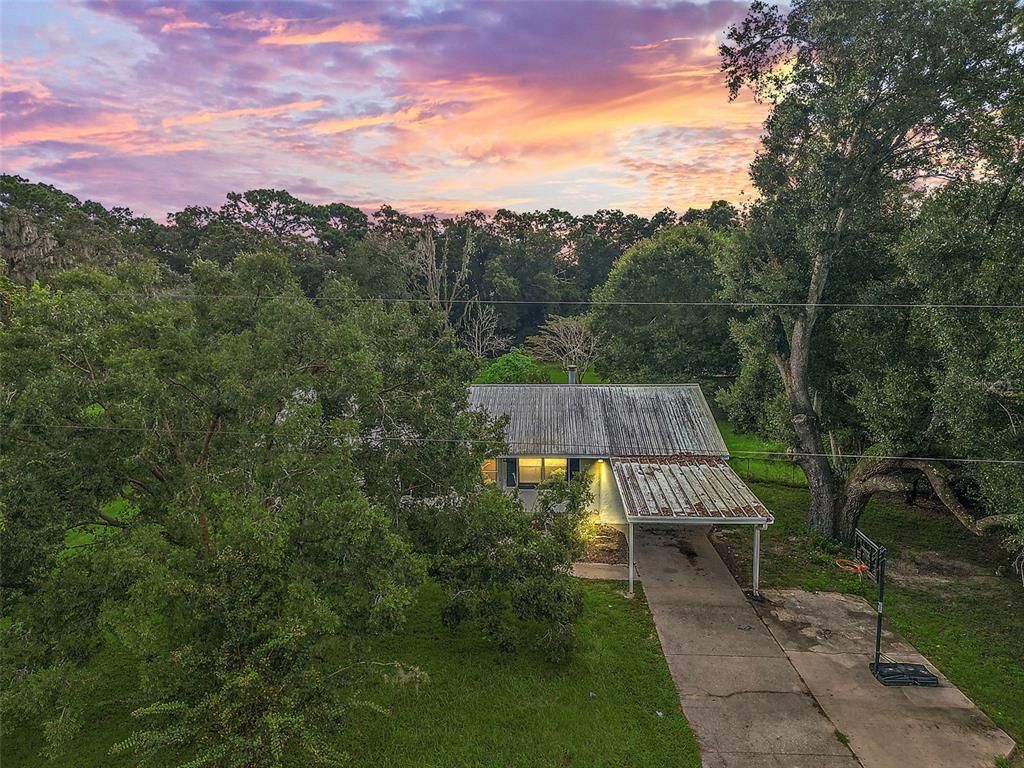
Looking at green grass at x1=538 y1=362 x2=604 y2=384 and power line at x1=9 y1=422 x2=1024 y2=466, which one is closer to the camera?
power line at x1=9 y1=422 x2=1024 y2=466

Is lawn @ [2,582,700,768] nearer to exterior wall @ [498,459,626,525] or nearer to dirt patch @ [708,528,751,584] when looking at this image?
dirt patch @ [708,528,751,584]

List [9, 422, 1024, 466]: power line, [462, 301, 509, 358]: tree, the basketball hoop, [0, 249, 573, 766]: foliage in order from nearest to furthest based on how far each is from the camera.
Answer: [0, 249, 573, 766]: foliage < [9, 422, 1024, 466]: power line < the basketball hoop < [462, 301, 509, 358]: tree

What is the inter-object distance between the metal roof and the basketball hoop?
98.6 inches

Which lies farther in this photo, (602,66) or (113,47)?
(602,66)

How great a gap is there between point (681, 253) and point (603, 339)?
6.72 m

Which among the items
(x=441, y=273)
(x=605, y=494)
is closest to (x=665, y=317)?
(x=605, y=494)

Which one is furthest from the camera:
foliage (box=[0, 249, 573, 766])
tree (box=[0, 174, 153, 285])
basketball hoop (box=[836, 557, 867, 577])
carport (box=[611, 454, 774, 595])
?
tree (box=[0, 174, 153, 285])

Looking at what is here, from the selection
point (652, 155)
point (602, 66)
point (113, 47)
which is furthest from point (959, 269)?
point (113, 47)

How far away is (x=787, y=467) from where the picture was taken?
22359 millimetres

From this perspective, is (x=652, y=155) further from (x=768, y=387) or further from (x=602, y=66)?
(x=768, y=387)

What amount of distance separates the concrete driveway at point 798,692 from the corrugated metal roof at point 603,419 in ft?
15.2

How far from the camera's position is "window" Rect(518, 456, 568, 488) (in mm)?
17250

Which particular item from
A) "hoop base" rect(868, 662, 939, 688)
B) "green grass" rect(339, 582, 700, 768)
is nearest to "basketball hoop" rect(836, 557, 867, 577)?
"hoop base" rect(868, 662, 939, 688)

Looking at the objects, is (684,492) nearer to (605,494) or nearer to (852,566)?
(605,494)
